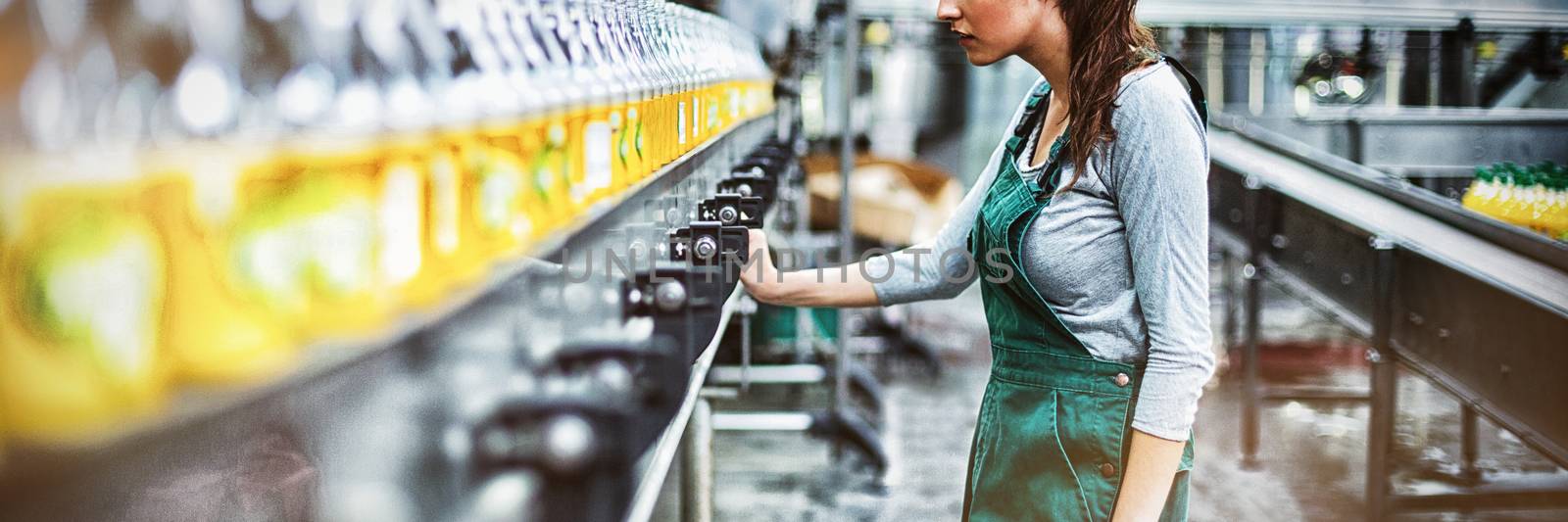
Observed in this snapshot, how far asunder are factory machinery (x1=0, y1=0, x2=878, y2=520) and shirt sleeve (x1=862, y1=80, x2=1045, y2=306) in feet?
1.51

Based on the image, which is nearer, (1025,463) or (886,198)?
(1025,463)

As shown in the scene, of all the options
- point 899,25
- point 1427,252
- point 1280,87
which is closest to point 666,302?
point 1427,252

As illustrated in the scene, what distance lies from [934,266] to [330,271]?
1.10 meters

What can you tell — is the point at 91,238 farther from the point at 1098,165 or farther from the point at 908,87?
the point at 908,87

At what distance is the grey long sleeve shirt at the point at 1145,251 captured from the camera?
1.20 m

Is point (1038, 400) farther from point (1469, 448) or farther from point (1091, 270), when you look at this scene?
point (1469, 448)

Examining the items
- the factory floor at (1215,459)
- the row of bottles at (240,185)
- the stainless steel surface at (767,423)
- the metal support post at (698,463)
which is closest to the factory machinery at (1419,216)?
the factory floor at (1215,459)

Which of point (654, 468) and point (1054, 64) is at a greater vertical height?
point (1054, 64)

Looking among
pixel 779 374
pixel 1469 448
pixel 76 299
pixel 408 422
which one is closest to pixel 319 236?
pixel 76 299

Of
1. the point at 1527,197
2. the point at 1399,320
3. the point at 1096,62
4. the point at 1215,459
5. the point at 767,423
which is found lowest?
A: the point at 1215,459

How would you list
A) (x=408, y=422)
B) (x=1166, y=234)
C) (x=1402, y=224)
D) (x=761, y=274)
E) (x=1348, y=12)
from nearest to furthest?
(x=408, y=422) → (x=1166, y=234) → (x=761, y=274) → (x=1402, y=224) → (x=1348, y=12)

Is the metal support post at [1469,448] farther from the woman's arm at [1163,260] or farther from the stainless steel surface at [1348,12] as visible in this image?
the stainless steel surface at [1348,12]

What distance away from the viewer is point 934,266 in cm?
160

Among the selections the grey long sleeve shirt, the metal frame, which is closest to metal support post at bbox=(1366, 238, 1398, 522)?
the metal frame
